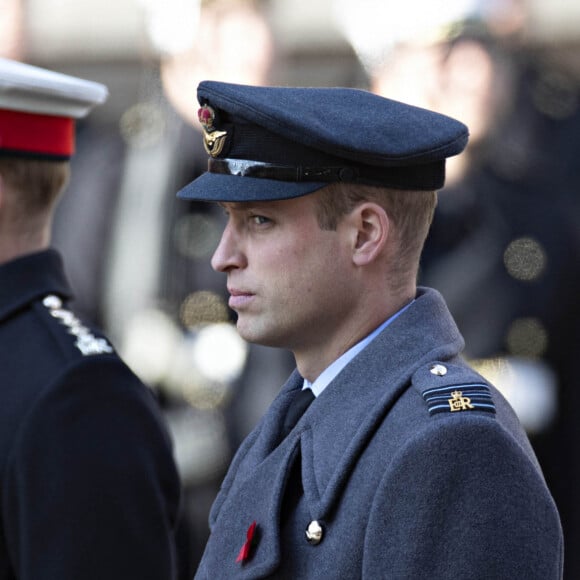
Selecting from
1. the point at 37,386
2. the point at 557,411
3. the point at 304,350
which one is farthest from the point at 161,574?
the point at 557,411

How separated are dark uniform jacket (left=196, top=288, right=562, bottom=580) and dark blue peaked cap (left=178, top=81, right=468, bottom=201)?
0.23m

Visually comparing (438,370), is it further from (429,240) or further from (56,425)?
(429,240)

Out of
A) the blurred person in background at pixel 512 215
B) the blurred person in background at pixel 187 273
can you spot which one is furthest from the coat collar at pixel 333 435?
the blurred person in background at pixel 187 273

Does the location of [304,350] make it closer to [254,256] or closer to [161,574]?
[254,256]

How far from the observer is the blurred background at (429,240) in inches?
175

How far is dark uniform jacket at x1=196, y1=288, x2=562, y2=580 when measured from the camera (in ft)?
5.78

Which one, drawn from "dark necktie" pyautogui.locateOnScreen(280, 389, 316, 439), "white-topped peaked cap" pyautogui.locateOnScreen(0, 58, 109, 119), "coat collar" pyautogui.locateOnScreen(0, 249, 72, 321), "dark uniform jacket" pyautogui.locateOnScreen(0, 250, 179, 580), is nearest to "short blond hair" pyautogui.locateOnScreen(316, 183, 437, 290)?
"dark necktie" pyautogui.locateOnScreen(280, 389, 316, 439)

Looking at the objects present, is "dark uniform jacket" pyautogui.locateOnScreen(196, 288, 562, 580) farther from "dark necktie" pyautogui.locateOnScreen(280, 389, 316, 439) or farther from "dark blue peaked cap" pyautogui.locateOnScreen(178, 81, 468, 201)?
"dark blue peaked cap" pyautogui.locateOnScreen(178, 81, 468, 201)

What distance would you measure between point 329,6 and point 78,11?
1389 millimetres

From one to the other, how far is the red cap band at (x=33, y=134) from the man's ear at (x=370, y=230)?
0.93 meters

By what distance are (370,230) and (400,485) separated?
1.42 feet

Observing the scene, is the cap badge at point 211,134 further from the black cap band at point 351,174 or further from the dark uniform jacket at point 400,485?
the dark uniform jacket at point 400,485

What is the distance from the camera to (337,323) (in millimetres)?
2070

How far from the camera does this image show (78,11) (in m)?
6.25
